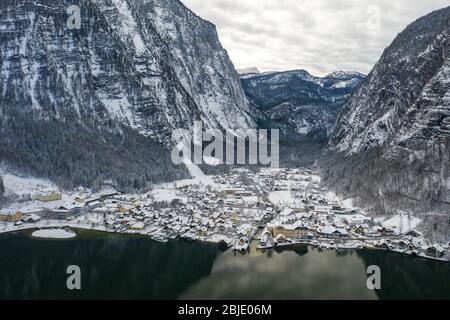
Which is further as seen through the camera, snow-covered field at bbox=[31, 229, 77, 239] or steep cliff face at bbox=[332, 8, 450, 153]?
steep cliff face at bbox=[332, 8, 450, 153]

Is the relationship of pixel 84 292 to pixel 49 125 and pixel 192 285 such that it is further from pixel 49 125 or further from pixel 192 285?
pixel 49 125

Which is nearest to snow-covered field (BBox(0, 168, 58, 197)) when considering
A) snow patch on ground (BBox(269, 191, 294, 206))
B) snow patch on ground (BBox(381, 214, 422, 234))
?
snow patch on ground (BBox(269, 191, 294, 206))

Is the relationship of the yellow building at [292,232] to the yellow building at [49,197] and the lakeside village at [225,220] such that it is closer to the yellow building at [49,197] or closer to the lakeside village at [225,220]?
the lakeside village at [225,220]

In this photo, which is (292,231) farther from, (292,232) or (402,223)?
(402,223)

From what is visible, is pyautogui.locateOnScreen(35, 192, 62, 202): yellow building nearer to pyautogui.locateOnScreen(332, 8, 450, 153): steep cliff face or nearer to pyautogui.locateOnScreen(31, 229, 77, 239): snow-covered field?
pyautogui.locateOnScreen(31, 229, 77, 239): snow-covered field

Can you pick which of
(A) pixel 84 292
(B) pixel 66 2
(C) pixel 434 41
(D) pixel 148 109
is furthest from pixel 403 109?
(B) pixel 66 2

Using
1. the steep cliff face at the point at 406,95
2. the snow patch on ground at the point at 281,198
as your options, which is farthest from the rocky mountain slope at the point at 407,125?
the snow patch on ground at the point at 281,198
